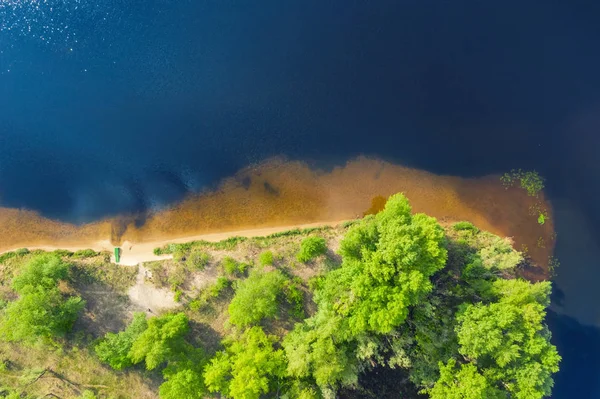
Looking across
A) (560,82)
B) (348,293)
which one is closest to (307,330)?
(348,293)

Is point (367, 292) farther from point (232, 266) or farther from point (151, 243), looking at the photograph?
point (151, 243)

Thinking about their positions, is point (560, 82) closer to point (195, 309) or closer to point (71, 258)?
point (195, 309)

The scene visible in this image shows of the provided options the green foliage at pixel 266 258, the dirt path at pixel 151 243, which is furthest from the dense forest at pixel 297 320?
the dirt path at pixel 151 243

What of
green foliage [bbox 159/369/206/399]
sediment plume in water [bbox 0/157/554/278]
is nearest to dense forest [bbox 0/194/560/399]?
green foliage [bbox 159/369/206/399]

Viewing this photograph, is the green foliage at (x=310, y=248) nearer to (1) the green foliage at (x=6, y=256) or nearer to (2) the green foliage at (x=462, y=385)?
(2) the green foliage at (x=462, y=385)

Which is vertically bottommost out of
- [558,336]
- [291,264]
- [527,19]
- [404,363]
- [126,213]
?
[404,363]
